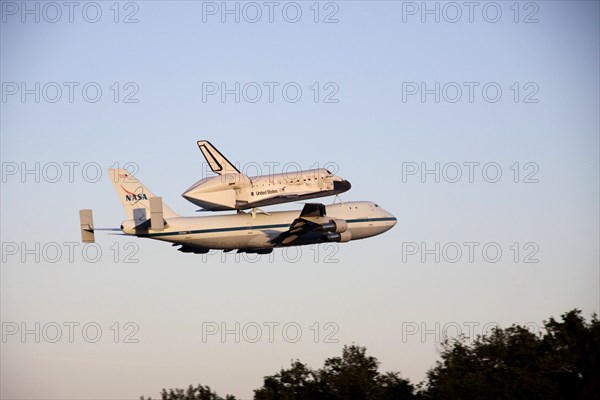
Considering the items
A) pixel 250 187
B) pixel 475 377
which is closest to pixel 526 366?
pixel 475 377

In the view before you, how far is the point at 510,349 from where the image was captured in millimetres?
111062

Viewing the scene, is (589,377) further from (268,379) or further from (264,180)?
(264,180)

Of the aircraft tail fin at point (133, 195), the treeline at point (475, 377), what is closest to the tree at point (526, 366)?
the treeline at point (475, 377)

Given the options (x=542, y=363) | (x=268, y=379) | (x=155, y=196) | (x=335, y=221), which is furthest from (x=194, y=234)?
(x=542, y=363)

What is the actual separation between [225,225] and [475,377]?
24.2 meters

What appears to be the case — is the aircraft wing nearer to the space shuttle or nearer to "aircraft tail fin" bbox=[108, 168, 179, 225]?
the space shuttle

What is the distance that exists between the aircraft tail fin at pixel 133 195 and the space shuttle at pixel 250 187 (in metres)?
4.88

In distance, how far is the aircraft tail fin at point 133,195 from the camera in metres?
89.4

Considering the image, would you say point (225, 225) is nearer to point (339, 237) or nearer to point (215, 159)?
point (215, 159)

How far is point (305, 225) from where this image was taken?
299ft

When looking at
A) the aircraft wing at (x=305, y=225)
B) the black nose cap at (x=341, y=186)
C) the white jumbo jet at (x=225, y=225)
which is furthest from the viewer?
the aircraft wing at (x=305, y=225)

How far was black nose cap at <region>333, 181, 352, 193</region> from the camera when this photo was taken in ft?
288

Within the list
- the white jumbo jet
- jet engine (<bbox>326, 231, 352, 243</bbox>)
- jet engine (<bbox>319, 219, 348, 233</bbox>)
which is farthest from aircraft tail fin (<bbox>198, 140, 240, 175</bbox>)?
jet engine (<bbox>326, 231, 352, 243</bbox>)

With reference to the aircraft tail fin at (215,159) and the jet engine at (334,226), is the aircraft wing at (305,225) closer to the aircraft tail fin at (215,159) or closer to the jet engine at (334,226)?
the jet engine at (334,226)
